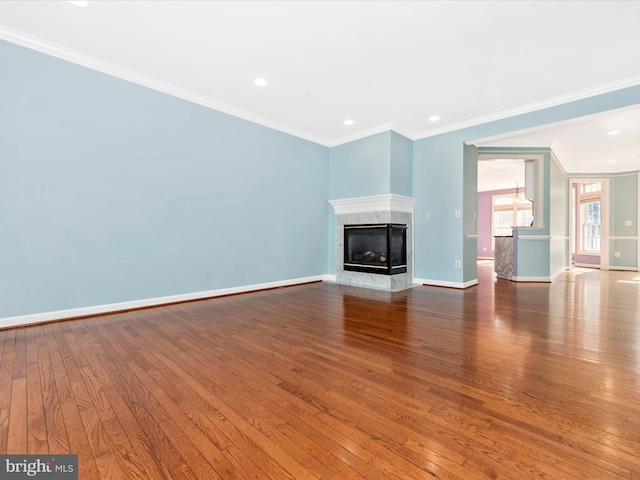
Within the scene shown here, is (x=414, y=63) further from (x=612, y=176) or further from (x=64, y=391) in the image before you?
(x=612, y=176)

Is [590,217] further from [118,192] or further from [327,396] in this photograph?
[118,192]


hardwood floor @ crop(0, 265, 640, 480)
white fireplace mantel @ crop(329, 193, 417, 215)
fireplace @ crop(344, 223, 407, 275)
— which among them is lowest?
hardwood floor @ crop(0, 265, 640, 480)

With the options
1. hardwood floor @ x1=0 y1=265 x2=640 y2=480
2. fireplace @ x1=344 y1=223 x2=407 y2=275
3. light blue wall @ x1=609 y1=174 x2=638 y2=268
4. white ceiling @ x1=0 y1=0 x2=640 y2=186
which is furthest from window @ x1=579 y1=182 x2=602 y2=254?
hardwood floor @ x1=0 y1=265 x2=640 y2=480

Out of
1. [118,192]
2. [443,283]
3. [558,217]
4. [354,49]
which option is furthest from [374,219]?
[558,217]

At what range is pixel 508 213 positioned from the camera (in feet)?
36.8

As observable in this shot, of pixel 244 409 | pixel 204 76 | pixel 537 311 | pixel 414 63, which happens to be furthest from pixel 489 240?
pixel 244 409

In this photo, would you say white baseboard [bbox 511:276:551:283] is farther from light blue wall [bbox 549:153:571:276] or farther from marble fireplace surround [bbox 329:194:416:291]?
marble fireplace surround [bbox 329:194:416:291]

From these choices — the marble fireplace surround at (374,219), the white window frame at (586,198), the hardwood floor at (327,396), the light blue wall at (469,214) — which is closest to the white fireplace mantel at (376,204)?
the marble fireplace surround at (374,219)

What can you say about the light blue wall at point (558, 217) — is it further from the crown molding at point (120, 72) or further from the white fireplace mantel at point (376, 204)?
the crown molding at point (120, 72)

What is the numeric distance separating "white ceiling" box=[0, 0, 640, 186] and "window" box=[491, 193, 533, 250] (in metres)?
8.03

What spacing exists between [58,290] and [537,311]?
16.8 feet

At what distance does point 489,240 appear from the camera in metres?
11.6

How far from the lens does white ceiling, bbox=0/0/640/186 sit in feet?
7.95

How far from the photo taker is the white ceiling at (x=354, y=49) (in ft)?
7.95
